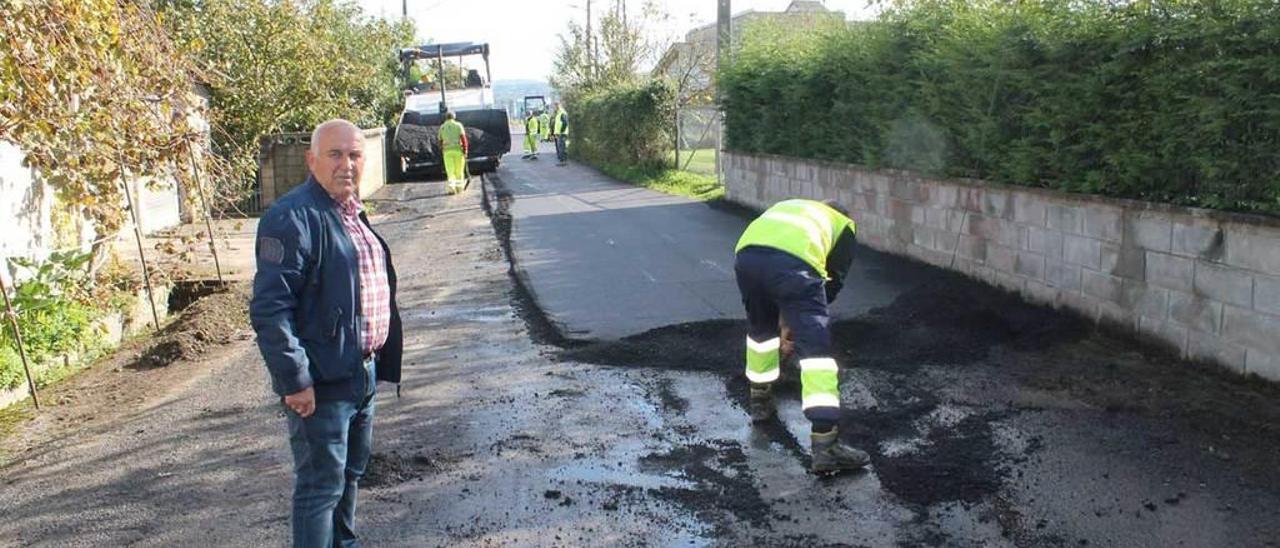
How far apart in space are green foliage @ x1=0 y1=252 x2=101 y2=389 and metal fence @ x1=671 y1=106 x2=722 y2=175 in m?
17.0

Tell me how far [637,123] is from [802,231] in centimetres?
2029

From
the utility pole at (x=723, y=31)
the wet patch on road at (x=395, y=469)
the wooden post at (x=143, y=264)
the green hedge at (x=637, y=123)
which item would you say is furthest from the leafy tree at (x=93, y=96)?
the green hedge at (x=637, y=123)

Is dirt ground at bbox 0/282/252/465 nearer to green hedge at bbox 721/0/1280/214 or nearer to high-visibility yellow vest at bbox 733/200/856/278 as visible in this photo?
high-visibility yellow vest at bbox 733/200/856/278

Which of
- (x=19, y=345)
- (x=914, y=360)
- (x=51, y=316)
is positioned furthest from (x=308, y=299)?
(x=51, y=316)

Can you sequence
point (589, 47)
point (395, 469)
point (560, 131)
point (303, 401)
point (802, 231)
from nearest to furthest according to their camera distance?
point (303, 401)
point (395, 469)
point (802, 231)
point (560, 131)
point (589, 47)

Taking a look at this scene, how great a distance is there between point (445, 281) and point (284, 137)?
10129 millimetres

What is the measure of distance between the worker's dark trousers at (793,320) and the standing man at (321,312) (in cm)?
228

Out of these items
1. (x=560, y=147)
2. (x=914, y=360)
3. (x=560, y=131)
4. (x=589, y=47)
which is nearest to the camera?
(x=914, y=360)

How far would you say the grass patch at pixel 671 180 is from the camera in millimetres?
20891

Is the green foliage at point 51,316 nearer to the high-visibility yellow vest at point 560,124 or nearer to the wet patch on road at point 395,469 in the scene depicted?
the wet patch on road at point 395,469

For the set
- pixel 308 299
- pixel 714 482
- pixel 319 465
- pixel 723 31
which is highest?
pixel 723 31

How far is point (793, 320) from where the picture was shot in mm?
5613

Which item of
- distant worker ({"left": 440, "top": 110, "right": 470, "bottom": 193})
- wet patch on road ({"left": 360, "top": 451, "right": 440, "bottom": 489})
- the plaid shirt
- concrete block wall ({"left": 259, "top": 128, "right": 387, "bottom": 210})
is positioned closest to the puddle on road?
wet patch on road ({"left": 360, "top": 451, "right": 440, "bottom": 489})

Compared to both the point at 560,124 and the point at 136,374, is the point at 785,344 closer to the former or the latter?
the point at 136,374
